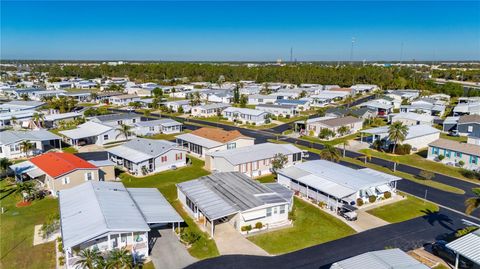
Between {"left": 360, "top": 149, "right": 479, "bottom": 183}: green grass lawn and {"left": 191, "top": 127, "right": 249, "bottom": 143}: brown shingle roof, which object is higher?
{"left": 191, "top": 127, "right": 249, "bottom": 143}: brown shingle roof

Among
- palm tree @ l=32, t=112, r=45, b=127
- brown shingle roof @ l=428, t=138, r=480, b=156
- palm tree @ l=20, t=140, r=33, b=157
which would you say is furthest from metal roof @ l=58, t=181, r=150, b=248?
palm tree @ l=32, t=112, r=45, b=127

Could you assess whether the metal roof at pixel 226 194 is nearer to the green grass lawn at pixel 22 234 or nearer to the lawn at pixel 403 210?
the lawn at pixel 403 210

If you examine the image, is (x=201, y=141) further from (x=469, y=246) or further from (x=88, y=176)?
(x=469, y=246)

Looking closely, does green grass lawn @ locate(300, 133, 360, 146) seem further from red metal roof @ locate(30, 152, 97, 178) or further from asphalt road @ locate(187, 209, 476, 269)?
red metal roof @ locate(30, 152, 97, 178)

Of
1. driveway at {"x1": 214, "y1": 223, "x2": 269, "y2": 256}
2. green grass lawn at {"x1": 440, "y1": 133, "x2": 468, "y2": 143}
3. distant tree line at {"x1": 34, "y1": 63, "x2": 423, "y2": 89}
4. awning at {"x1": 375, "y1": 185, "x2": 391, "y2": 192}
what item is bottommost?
driveway at {"x1": 214, "y1": 223, "x2": 269, "y2": 256}

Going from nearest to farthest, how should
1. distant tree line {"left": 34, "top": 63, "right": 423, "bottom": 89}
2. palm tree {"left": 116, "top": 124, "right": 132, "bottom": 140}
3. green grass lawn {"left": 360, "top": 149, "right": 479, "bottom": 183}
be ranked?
green grass lawn {"left": 360, "top": 149, "right": 479, "bottom": 183} < palm tree {"left": 116, "top": 124, "right": 132, "bottom": 140} < distant tree line {"left": 34, "top": 63, "right": 423, "bottom": 89}

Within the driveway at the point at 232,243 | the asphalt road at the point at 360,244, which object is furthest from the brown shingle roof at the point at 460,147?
the driveway at the point at 232,243
